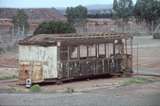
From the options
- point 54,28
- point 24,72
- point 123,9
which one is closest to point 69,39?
point 24,72

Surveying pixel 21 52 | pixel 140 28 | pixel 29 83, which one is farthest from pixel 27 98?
pixel 140 28

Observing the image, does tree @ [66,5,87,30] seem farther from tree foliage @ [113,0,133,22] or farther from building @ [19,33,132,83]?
building @ [19,33,132,83]

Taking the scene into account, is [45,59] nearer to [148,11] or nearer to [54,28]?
[54,28]

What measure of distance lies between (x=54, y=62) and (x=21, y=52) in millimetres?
2315

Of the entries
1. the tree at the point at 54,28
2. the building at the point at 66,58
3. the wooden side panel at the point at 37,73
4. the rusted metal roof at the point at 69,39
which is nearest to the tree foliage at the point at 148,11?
the tree at the point at 54,28

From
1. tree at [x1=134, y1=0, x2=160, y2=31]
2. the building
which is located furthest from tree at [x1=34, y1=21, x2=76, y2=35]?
tree at [x1=134, y1=0, x2=160, y2=31]

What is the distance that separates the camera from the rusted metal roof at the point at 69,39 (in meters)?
30.2

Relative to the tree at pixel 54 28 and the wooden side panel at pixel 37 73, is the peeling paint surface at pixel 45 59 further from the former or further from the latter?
the tree at pixel 54 28

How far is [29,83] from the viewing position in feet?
95.7

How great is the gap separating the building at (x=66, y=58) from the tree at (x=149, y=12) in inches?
2283

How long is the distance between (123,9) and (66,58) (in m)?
79.2

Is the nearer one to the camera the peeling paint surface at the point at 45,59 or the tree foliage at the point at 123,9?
the peeling paint surface at the point at 45,59

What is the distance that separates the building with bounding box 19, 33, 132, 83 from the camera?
2998 cm

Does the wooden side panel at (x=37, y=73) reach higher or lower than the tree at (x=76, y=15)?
lower
